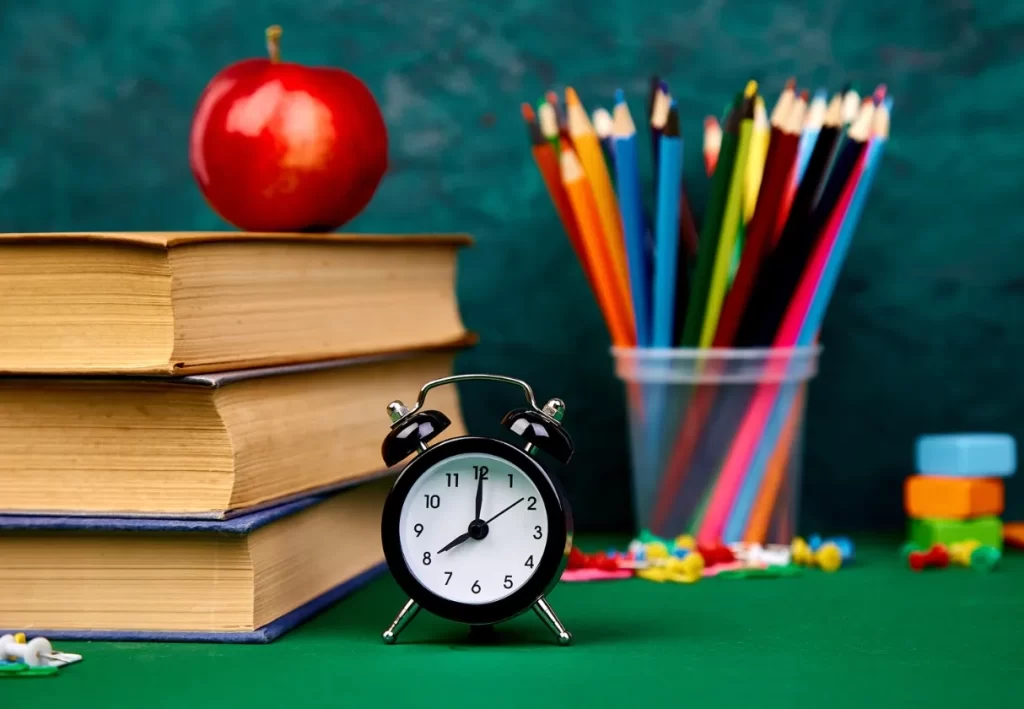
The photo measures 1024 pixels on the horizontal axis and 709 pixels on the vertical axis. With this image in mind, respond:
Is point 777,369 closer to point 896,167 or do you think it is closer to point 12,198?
point 896,167

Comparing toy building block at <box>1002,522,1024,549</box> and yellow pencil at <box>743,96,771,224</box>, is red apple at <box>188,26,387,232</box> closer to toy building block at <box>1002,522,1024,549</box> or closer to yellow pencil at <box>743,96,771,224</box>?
yellow pencil at <box>743,96,771,224</box>

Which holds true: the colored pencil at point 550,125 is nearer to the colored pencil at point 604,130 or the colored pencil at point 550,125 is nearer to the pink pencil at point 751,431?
the colored pencil at point 604,130

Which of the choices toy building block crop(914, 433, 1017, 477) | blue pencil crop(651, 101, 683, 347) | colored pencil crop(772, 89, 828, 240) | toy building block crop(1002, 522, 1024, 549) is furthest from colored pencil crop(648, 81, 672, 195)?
toy building block crop(1002, 522, 1024, 549)

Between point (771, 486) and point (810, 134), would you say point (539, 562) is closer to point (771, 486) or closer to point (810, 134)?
point (771, 486)

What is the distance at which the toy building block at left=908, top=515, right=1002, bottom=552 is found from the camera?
1202 millimetres

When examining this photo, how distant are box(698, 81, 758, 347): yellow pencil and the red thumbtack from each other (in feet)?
0.86

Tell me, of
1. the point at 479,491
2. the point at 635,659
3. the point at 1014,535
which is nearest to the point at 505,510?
the point at 479,491

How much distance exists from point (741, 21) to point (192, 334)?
2.34 ft

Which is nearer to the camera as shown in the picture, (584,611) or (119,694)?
(119,694)

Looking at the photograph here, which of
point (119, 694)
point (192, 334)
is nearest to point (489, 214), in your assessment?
point (192, 334)

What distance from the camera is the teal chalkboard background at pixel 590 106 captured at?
1.33 m

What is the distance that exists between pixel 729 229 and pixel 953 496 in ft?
1.07

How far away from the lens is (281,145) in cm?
111

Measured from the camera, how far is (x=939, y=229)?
1333mm
